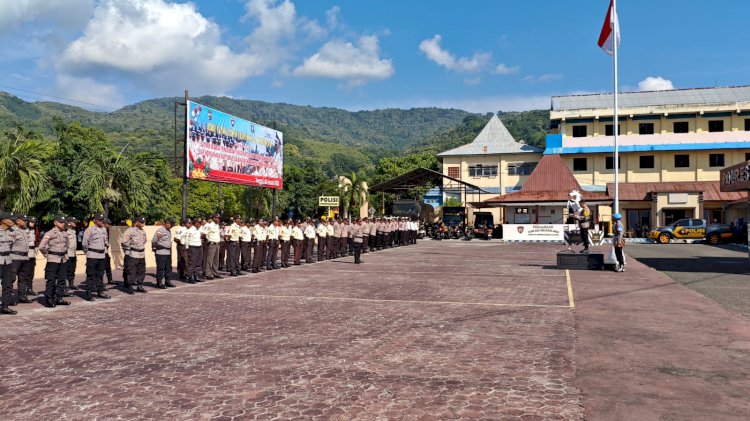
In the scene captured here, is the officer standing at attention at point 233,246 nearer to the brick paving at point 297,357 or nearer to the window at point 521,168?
the brick paving at point 297,357

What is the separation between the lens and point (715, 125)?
4806 cm

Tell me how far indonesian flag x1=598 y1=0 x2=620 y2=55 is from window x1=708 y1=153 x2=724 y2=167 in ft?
102

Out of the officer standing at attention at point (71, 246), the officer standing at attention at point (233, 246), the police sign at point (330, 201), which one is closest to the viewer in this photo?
the officer standing at attention at point (71, 246)

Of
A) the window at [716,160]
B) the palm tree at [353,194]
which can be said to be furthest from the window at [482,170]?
the window at [716,160]

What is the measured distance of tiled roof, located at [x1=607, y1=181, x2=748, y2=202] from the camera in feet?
148

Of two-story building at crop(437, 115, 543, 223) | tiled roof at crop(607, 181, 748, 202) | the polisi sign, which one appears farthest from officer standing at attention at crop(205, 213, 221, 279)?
two-story building at crop(437, 115, 543, 223)

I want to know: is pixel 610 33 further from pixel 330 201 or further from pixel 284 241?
pixel 330 201

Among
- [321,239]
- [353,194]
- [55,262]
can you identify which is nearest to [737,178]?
[321,239]

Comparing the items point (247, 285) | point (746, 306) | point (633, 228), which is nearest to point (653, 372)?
point (746, 306)

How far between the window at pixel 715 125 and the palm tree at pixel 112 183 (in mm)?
46193

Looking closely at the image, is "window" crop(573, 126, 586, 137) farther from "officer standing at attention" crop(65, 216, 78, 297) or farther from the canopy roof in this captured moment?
"officer standing at attention" crop(65, 216, 78, 297)

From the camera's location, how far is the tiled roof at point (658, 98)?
51.0 metres

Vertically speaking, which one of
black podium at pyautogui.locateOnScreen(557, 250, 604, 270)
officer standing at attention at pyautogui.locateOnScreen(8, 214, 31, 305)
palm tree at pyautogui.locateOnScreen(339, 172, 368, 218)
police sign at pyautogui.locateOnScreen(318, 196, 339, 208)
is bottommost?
black podium at pyautogui.locateOnScreen(557, 250, 604, 270)

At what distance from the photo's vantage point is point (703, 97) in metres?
51.8
